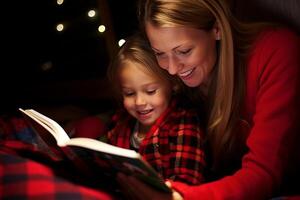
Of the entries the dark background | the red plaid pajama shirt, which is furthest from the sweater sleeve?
the dark background

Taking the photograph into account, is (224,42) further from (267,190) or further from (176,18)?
(267,190)

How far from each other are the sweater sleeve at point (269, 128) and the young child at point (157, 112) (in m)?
0.21

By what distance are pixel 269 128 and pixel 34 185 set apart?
587mm

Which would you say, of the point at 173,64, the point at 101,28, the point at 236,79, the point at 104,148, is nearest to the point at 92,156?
the point at 104,148

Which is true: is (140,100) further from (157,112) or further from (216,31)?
(216,31)

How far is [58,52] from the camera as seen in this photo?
191 centimetres

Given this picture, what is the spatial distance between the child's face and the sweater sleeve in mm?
320

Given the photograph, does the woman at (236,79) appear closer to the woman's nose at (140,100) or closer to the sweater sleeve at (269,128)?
the sweater sleeve at (269,128)

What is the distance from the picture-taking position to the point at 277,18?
4.16ft

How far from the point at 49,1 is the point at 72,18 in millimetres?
119

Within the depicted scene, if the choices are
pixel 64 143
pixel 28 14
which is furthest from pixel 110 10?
pixel 64 143

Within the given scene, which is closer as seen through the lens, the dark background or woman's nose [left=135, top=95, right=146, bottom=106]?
woman's nose [left=135, top=95, right=146, bottom=106]

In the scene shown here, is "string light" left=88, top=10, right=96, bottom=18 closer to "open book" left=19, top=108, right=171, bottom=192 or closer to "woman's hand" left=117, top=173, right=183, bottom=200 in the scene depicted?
"open book" left=19, top=108, right=171, bottom=192

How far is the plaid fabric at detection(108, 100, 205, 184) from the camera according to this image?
1206 millimetres
